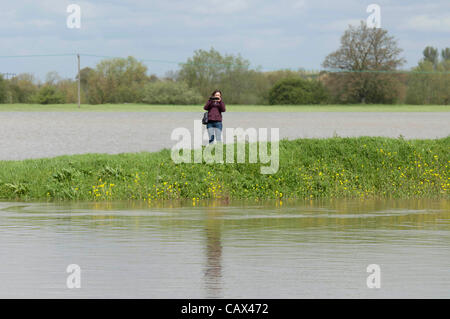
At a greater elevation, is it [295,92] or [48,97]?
[295,92]

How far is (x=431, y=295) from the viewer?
358 inches

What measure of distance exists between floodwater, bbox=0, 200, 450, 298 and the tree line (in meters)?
80.9

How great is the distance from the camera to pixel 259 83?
10912 centimetres

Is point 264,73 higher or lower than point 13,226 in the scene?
higher

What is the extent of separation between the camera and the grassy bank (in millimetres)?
20391

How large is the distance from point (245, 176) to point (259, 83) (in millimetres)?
88610

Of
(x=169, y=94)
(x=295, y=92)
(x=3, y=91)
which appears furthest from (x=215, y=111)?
(x=295, y=92)

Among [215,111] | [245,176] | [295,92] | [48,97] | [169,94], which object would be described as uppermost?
[295,92]

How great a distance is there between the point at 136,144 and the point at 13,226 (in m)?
20.7

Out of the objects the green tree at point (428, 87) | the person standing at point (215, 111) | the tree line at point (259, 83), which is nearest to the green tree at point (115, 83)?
the tree line at point (259, 83)

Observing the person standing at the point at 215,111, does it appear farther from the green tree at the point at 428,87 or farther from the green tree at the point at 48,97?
the green tree at the point at 428,87

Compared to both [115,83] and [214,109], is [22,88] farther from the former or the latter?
[214,109]
